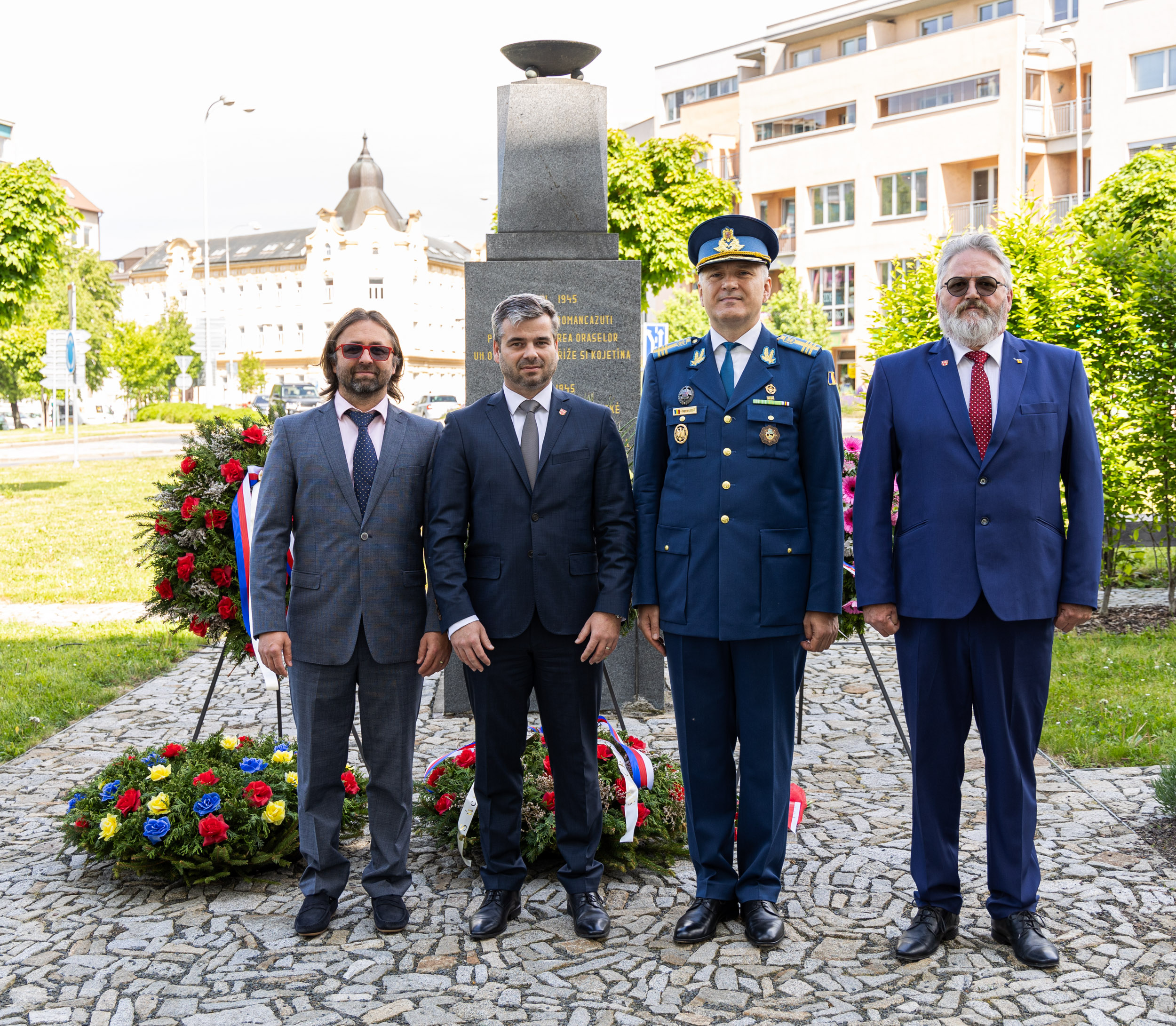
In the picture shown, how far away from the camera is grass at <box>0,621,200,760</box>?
24.6 feet

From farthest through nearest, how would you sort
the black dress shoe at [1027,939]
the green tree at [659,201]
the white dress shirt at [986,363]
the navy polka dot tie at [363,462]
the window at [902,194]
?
the window at [902,194]
the green tree at [659,201]
the navy polka dot tie at [363,462]
the white dress shirt at [986,363]
the black dress shoe at [1027,939]

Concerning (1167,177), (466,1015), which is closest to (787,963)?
(466,1015)

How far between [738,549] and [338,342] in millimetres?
1669

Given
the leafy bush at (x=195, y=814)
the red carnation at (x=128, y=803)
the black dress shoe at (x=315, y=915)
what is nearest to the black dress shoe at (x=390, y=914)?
the black dress shoe at (x=315, y=915)

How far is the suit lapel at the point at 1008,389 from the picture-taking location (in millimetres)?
4012

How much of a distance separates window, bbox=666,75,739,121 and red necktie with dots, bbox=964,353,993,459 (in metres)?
59.8

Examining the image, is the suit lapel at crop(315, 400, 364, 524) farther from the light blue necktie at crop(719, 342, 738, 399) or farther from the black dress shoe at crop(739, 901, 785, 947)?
the black dress shoe at crop(739, 901, 785, 947)

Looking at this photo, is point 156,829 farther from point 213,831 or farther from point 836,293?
point 836,293

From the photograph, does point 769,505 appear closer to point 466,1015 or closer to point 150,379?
point 466,1015

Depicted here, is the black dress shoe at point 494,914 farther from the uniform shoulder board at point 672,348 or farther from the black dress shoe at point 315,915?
the uniform shoulder board at point 672,348

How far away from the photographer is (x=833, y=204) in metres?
50.2

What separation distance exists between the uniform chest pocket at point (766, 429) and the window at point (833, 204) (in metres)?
47.7

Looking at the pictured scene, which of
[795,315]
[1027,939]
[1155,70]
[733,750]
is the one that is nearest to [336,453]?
[733,750]

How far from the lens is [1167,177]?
1611cm
